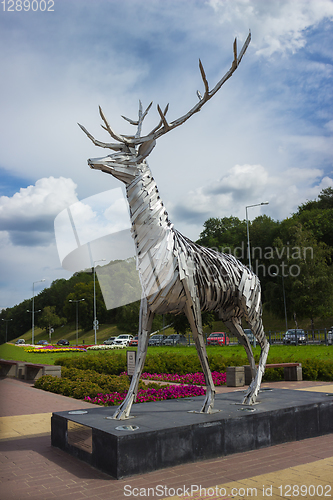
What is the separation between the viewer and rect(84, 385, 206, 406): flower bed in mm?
9430

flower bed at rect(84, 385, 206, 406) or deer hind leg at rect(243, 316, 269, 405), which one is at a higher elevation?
deer hind leg at rect(243, 316, 269, 405)

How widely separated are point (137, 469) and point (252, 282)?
3601 mm

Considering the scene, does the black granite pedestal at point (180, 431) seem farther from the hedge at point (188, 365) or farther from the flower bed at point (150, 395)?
the hedge at point (188, 365)

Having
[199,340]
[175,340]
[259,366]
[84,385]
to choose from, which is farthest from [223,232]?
[199,340]

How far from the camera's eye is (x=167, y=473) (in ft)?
15.0

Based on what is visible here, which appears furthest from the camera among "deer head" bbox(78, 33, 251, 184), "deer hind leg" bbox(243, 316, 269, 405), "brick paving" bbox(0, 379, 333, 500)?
"deer hind leg" bbox(243, 316, 269, 405)

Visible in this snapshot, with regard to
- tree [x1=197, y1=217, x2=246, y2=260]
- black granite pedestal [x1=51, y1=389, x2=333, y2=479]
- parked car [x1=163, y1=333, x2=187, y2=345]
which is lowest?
parked car [x1=163, y1=333, x2=187, y2=345]

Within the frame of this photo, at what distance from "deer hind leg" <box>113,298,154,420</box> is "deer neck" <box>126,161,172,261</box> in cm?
84

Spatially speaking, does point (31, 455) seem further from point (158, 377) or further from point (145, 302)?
point (158, 377)

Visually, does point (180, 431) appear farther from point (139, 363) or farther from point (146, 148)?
point (146, 148)

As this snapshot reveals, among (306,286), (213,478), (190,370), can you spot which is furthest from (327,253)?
(213,478)

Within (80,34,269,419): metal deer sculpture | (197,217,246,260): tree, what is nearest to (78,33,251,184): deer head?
(80,34,269,419): metal deer sculpture

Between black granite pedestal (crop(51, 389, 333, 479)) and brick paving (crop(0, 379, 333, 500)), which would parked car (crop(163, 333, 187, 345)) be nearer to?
black granite pedestal (crop(51, 389, 333, 479))

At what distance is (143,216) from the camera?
5520 millimetres
